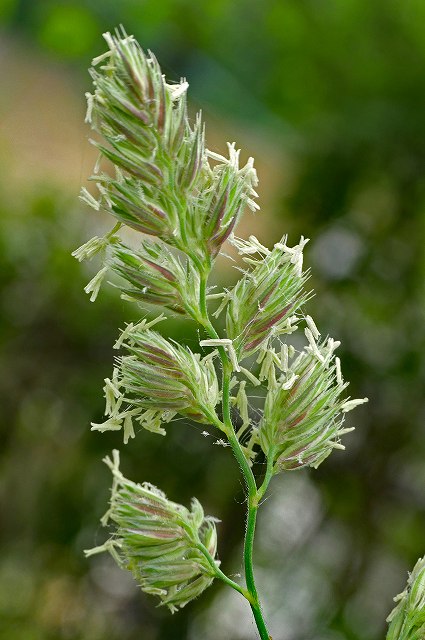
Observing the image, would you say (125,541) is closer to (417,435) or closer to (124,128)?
(124,128)

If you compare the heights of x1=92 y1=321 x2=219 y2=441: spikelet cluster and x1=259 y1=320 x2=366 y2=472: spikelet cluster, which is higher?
x1=259 y1=320 x2=366 y2=472: spikelet cluster

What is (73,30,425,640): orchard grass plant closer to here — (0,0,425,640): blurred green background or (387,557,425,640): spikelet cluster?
(387,557,425,640): spikelet cluster

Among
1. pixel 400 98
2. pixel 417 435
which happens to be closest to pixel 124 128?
pixel 417 435

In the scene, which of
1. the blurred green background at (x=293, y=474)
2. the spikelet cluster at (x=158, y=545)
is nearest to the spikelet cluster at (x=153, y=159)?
the spikelet cluster at (x=158, y=545)

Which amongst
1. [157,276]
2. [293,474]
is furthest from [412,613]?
[293,474]

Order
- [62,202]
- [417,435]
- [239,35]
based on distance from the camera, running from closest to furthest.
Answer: [417,435] → [62,202] → [239,35]

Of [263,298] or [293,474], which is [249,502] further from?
[293,474]

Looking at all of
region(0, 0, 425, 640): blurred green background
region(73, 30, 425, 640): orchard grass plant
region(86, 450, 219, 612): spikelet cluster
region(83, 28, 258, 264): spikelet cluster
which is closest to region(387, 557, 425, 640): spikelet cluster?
region(73, 30, 425, 640): orchard grass plant
